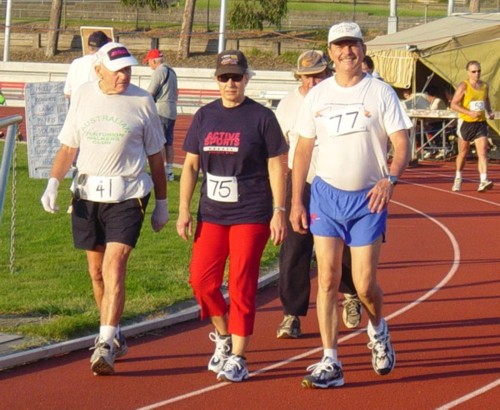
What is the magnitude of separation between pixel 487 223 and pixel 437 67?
949 centimetres

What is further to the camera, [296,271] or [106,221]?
[296,271]

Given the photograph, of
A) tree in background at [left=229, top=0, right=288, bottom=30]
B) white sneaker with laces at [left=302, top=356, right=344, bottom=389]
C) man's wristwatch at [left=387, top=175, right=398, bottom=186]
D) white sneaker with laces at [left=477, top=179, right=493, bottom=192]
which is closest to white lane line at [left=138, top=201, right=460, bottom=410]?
white sneaker with laces at [left=302, top=356, right=344, bottom=389]

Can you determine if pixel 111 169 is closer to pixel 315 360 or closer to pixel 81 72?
pixel 315 360

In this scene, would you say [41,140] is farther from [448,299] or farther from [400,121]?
[400,121]

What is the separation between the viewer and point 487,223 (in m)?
16.8

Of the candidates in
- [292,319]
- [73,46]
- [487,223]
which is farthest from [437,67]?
[73,46]

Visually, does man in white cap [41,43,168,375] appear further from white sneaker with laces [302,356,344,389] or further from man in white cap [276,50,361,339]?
man in white cap [276,50,361,339]

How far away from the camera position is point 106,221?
8430mm

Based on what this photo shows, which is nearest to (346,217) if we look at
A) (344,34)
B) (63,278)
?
(344,34)

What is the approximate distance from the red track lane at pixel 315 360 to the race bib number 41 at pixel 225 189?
3.83 feet

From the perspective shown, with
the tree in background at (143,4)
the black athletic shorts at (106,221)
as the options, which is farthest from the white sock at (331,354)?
the tree in background at (143,4)

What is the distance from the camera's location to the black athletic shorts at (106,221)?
8344mm

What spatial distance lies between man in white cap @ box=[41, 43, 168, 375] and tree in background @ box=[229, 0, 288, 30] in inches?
2022

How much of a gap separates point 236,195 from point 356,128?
0.90 metres
